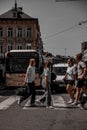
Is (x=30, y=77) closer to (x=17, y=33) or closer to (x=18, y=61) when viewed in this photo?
(x=18, y=61)

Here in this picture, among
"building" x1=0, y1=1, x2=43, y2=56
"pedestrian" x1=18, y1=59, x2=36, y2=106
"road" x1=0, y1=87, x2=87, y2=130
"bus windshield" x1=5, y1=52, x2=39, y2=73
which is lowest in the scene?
"road" x1=0, y1=87, x2=87, y2=130

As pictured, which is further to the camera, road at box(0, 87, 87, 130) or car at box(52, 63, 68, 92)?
car at box(52, 63, 68, 92)

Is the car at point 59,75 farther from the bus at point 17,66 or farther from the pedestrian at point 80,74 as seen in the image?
the pedestrian at point 80,74

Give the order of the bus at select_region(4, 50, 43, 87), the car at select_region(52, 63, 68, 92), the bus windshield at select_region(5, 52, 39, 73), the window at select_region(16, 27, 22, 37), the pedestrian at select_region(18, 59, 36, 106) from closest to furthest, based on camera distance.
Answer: the pedestrian at select_region(18, 59, 36, 106) → the car at select_region(52, 63, 68, 92) → the bus at select_region(4, 50, 43, 87) → the bus windshield at select_region(5, 52, 39, 73) → the window at select_region(16, 27, 22, 37)

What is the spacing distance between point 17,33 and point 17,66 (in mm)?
71515

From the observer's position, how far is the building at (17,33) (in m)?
99.2

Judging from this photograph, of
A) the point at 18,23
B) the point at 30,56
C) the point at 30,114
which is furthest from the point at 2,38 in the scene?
the point at 30,114

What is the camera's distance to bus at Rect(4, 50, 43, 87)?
28.5 m

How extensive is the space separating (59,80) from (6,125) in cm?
1635

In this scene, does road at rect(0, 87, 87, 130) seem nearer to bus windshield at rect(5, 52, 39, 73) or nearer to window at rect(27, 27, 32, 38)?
bus windshield at rect(5, 52, 39, 73)

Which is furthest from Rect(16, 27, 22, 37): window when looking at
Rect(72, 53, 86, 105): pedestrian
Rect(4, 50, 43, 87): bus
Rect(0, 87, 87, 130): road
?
Rect(0, 87, 87, 130): road

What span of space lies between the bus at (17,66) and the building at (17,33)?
6901 centimetres

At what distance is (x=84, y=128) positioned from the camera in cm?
1012

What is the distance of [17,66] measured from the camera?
29.0 m
